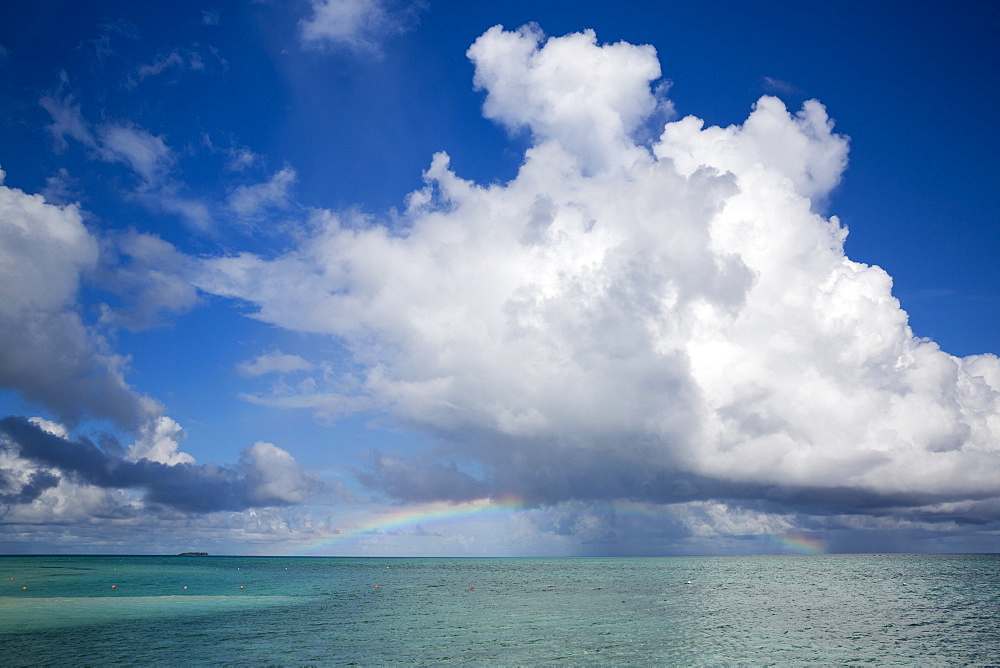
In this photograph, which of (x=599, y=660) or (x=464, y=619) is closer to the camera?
(x=599, y=660)

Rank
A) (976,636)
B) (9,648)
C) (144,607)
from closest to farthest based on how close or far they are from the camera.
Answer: (9,648) < (976,636) < (144,607)

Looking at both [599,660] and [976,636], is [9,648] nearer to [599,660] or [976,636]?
[599,660]

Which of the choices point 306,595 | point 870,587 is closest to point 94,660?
point 306,595

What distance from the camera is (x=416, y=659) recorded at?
142ft

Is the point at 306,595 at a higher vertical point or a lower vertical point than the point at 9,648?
lower

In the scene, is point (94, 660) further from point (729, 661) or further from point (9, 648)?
point (729, 661)

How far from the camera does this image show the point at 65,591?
328 feet

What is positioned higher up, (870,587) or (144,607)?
(144,607)

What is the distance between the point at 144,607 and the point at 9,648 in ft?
108

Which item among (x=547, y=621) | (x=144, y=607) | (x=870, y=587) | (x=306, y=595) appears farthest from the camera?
(x=870, y=587)

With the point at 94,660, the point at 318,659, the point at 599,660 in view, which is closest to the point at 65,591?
the point at 94,660

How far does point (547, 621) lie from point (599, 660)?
2048 centimetres

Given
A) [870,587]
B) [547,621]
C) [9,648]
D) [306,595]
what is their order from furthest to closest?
[870,587]
[306,595]
[547,621]
[9,648]

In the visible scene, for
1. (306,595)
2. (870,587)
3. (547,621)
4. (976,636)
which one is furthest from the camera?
(870,587)
